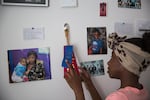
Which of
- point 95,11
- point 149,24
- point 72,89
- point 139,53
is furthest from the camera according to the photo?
point 149,24

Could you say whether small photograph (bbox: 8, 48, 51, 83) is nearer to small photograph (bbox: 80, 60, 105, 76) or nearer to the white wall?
the white wall

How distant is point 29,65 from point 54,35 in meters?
0.22

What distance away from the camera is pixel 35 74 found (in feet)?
4.04

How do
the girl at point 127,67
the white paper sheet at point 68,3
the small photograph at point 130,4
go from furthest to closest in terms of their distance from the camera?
the small photograph at point 130,4 < the white paper sheet at point 68,3 < the girl at point 127,67

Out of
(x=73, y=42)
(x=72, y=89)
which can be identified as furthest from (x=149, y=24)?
(x=72, y=89)

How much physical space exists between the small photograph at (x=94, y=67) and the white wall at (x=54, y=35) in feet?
0.09

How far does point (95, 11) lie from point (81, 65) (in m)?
0.34

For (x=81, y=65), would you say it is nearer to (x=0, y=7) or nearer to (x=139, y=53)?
(x=139, y=53)

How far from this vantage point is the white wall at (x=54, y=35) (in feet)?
3.88

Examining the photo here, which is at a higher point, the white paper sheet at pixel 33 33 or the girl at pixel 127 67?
the white paper sheet at pixel 33 33

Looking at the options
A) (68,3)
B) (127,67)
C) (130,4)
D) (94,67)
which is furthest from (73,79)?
(130,4)

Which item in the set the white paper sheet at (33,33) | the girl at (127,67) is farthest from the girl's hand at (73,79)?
the white paper sheet at (33,33)

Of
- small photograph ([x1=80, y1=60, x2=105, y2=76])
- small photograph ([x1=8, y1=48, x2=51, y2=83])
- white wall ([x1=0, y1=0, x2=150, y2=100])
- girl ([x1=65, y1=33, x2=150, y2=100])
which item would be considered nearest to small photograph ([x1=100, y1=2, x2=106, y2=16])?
white wall ([x1=0, y1=0, x2=150, y2=100])

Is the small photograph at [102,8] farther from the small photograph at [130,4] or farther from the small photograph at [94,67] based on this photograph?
the small photograph at [94,67]
